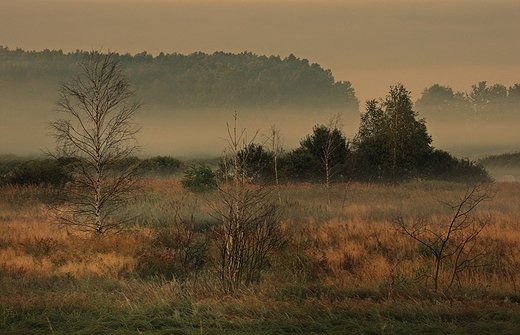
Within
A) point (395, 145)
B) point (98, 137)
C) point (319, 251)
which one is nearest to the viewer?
point (319, 251)

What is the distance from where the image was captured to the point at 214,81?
6373 inches

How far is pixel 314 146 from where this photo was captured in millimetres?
44969

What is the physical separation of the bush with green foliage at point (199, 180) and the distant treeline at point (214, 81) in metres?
123

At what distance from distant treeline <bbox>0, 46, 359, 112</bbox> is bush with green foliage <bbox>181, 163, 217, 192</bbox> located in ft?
403

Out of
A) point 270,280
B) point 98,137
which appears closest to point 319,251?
point 270,280

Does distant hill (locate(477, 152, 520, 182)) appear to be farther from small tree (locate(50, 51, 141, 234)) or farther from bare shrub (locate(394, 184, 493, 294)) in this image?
small tree (locate(50, 51, 141, 234))

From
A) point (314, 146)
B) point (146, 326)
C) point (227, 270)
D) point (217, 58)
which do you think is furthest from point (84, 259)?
point (217, 58)

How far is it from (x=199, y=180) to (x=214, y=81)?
423ft

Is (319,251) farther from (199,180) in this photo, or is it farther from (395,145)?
(395,145)

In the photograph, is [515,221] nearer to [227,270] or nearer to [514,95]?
[227,270]

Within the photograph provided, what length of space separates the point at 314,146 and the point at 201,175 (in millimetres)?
12096

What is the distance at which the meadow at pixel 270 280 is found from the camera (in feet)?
31.2

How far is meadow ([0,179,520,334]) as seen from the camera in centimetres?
951

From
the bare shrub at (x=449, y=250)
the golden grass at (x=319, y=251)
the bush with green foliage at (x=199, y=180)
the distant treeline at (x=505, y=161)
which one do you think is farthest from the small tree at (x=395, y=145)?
the distant treeline at (x=505, y=161)
